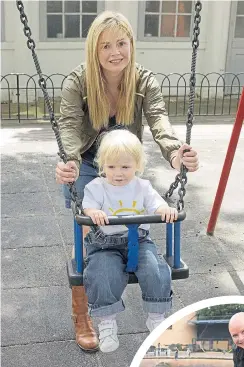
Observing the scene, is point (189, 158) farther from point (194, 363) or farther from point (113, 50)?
point (194, 363)

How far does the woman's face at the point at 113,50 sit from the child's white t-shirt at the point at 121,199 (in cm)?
51

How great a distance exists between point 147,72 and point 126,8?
24.3 ft

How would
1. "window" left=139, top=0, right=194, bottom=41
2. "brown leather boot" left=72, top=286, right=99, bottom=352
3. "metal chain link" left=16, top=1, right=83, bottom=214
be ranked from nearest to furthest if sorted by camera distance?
"metal chain link" left=16, top=1, right=83, bottom=214, "brown leather boot" left=72, top=286, right=99, bottom=352, "window" left=139, top=0, right=194, bottom=41

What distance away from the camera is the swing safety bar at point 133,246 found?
2.13 metres

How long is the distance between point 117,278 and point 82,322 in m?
0.75

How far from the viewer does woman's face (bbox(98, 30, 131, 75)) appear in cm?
246

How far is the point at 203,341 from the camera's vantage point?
1.64 meters

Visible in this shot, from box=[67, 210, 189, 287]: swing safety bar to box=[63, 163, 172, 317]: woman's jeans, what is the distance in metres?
0.04

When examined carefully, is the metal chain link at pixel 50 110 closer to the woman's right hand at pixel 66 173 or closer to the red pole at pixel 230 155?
the woman's right hand at pixel 66 173

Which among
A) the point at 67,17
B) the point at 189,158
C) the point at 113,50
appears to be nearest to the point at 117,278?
the point at 189,158

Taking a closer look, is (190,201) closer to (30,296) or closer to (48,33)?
(30,296)

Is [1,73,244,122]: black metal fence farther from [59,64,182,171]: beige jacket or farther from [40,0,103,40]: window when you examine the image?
[59,64,182,171]: beige jacket

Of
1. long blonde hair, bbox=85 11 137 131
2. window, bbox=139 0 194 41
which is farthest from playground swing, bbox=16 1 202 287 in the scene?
window, bbox=139 0 194 41

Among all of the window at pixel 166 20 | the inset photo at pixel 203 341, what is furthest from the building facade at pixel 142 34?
the inset photo at pixel 203 341
